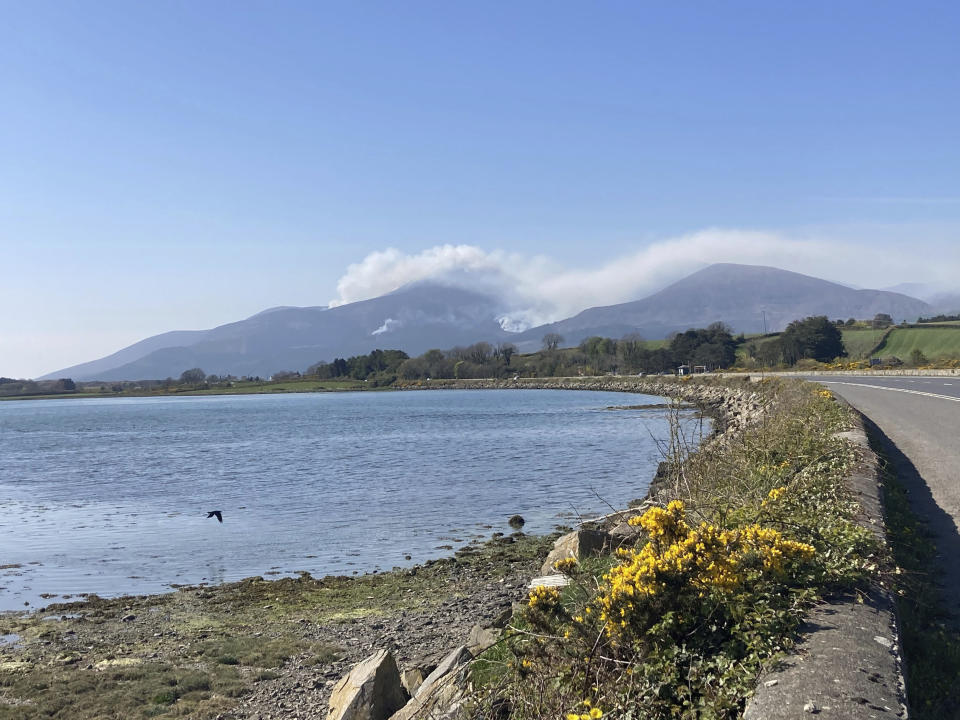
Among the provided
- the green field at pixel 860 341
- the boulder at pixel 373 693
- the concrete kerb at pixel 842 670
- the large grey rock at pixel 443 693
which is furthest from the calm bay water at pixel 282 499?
the green field at pixel 860 341

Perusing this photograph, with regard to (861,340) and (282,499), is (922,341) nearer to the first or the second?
(861,340)

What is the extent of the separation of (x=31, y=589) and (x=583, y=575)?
15.9 metres

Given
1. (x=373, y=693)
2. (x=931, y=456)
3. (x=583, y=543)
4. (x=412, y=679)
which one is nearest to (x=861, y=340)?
(x=931, y=456)

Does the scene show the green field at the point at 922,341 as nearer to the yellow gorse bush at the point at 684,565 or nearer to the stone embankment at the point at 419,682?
the stone embankment at the point at 419,682

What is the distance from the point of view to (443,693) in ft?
21.5

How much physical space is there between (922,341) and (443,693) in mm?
132272

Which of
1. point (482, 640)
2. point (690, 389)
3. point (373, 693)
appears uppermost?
point (482, 640)

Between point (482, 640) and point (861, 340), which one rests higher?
point (861, 340)

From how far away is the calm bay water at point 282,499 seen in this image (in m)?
20.1

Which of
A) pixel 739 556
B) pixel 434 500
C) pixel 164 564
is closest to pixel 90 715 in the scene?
pixel 739 556

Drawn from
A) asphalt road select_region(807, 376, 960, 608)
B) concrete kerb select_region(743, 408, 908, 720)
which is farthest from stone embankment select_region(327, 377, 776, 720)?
asphalt road select_region(807, 376, 960, 608)

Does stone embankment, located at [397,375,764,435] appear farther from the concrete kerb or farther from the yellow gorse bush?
the concrete kerb

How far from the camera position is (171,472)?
135 feet

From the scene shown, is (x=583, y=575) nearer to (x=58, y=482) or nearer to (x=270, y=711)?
(x=270, y=711)
